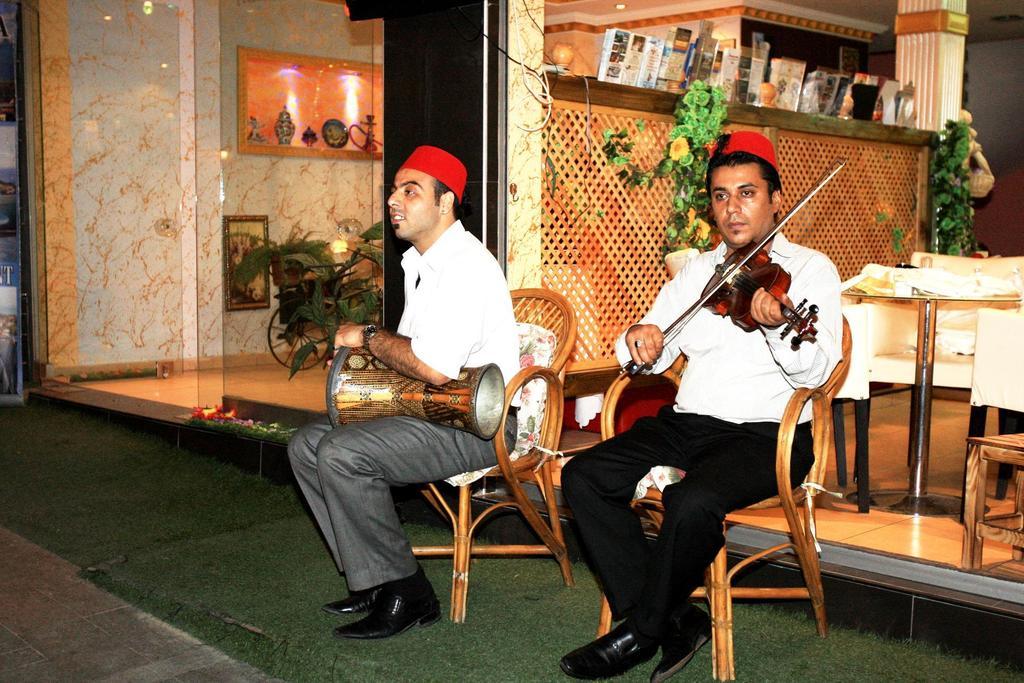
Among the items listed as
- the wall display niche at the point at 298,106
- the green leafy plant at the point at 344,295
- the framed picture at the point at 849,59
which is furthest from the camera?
the framed picture at the point at 849,59

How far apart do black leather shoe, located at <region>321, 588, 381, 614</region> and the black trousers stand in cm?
77

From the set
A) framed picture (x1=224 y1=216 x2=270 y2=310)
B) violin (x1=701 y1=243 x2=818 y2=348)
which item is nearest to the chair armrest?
violin (x1=701 y1=243 x2=818 y2=348)

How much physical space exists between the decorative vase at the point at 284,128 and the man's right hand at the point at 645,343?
3.55 metres

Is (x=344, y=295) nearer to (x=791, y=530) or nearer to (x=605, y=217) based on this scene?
(x=605, y=217)

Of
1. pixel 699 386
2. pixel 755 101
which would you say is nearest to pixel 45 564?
pixel 699 386

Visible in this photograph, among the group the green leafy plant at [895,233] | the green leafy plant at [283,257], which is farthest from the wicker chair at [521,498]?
the green leafy plant at [895,233]

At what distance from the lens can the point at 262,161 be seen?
6.03 metres

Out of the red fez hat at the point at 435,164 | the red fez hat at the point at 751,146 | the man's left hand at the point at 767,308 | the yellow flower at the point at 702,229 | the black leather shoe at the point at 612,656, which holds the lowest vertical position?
the black leather shoe at the point at 612,656

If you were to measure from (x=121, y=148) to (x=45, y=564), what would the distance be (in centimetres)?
469

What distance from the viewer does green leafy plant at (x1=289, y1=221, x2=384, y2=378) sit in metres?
5.22

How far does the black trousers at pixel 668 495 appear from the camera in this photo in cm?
277

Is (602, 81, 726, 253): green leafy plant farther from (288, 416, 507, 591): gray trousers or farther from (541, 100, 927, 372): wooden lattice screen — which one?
(288, 416, 507, 591): gray trousers

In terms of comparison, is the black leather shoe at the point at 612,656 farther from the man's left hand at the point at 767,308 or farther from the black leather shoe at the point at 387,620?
the man's left hand at the point at 767,308

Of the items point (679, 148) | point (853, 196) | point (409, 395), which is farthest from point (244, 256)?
point (853, 196)
